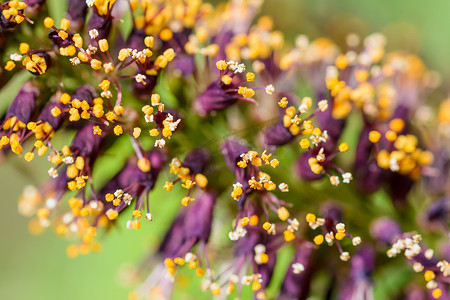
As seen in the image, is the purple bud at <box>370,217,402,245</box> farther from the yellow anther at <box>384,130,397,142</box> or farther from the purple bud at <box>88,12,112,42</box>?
the purple bud at <box>88,12,112,42</box>

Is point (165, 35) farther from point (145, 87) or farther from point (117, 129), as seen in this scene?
point (117, 129)

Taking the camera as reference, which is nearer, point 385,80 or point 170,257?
point 170,257

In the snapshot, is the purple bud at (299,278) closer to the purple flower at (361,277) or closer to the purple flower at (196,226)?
the purple flower at (361,277)

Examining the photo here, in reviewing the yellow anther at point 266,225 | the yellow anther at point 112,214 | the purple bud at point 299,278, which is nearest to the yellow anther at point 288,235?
the yellow anther at point 266,225

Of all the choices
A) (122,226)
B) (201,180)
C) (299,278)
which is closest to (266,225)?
(201,180)

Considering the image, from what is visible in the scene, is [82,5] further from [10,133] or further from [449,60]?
[449,60]

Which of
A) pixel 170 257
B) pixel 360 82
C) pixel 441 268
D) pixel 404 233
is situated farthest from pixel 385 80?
pixel 170 257

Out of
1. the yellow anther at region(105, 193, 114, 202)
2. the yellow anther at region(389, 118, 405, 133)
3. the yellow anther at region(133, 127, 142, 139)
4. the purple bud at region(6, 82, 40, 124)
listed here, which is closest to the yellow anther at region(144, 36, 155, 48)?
the yellow anther at region(133, 127, 142, 139)
